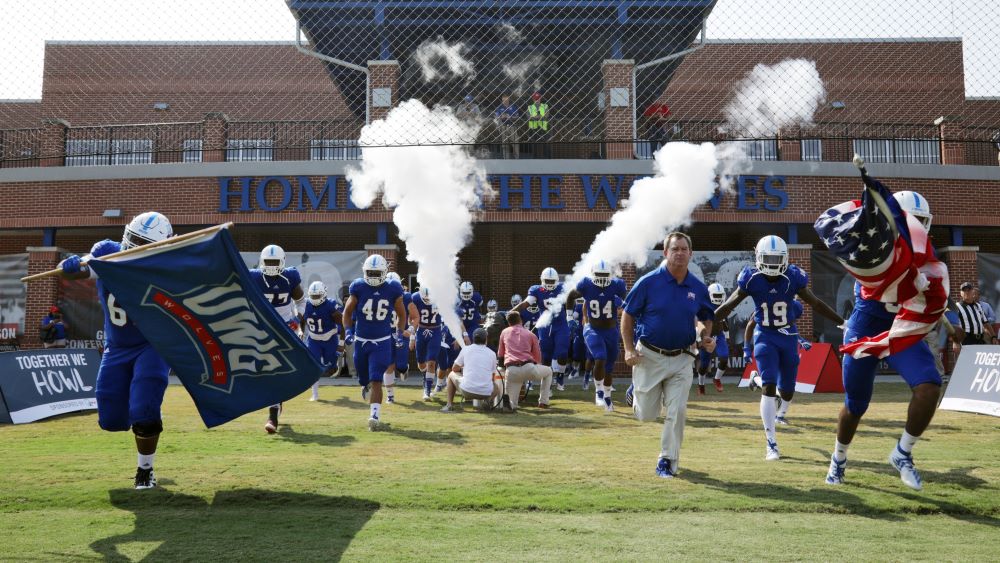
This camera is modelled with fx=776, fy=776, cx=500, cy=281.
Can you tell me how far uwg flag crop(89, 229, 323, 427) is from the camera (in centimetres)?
557

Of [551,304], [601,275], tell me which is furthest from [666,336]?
[551,304]

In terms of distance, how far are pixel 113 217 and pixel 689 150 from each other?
47.2 ft

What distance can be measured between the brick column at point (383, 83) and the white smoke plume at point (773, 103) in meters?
7.89

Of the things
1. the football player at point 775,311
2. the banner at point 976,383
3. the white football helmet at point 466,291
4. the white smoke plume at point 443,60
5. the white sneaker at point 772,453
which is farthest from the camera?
the white smoke plume at point 443,60

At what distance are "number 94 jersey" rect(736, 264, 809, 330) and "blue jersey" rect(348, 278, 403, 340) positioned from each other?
14.0ft

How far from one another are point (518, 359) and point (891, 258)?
677cm

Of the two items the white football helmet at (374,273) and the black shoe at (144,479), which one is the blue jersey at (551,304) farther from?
the black shoe at (144,479)

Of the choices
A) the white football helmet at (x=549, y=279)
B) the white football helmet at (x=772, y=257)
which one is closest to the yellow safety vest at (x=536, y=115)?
the white football helmet at (x=549, y=279)

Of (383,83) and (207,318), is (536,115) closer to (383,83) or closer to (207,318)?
(383,83)

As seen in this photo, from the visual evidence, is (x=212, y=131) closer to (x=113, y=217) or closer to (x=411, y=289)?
(x=113, y=217)

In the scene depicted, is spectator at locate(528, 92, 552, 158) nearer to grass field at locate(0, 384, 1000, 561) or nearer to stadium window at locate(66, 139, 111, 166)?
grass field at locate(0, 384, 1000, 561)

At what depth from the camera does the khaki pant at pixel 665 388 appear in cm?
648

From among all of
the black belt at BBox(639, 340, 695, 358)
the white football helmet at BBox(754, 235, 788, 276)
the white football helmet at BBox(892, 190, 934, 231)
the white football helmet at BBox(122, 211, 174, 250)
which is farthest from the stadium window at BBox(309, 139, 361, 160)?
the white football helmet at BBox(892, 190, 934, 231)

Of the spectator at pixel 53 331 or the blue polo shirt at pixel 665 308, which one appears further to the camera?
the spectator at pixel 53 331
